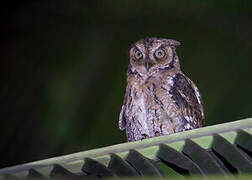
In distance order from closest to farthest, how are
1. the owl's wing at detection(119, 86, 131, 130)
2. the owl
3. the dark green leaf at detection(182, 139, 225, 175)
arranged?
the dark green leaf at detection(182, 139, 225, 175) < the owl < the owl's wing at detection(119, 86, 131, 130)

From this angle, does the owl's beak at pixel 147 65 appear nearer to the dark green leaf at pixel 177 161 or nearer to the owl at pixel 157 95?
the owl at pixel 157 95

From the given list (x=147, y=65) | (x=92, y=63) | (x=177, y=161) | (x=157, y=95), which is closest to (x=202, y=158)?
(x=177, y=161)

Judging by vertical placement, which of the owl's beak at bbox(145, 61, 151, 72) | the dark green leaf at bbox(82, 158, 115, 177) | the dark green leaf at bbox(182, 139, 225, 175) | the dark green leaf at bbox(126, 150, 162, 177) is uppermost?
the dark green leaf at bbox(182, 139, 225, 175)

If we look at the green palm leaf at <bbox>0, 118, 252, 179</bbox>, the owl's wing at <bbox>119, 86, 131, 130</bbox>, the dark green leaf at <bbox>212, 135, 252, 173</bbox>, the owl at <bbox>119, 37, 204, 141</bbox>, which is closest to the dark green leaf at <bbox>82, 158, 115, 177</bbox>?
the green palm leaf at <bbox>0, 118, 252, 179</bbox>

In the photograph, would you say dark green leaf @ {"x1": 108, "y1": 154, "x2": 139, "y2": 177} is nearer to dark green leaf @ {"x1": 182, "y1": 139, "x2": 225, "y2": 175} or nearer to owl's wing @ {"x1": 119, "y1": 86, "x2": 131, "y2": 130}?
dark green leaf @ {"x1": 182, "y1": 139, "x2": 225, "y2": 175}

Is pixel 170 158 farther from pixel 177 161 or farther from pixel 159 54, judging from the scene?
pixel 159 54

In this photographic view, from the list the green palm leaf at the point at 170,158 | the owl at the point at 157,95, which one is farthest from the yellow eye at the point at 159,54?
the green palm leaf at the point at 170,158

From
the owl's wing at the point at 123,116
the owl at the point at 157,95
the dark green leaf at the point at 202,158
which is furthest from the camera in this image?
the owl's wing at the point at 123,116
